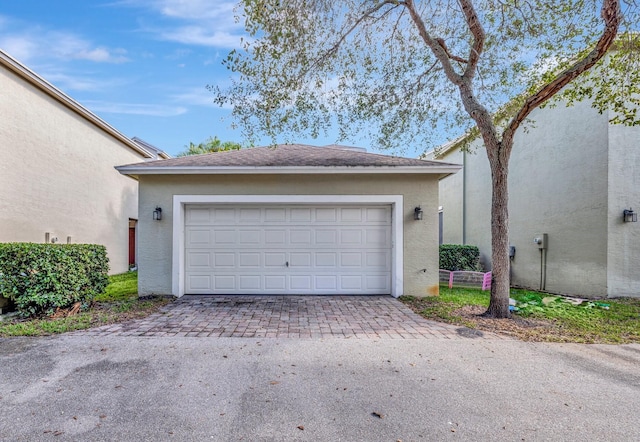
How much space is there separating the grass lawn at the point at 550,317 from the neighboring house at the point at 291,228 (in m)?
1.01

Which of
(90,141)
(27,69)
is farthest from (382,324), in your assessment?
(90,141)

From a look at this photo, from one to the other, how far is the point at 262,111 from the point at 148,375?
5510mm

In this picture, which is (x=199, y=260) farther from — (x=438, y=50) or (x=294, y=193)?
(x=438, y=50)

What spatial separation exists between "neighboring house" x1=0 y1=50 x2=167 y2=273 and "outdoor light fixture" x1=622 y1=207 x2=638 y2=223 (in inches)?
570

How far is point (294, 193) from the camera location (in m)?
7.61

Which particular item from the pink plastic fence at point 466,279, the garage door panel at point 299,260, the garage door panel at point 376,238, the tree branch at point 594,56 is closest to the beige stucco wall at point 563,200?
the pink plastic fence at point 466,279

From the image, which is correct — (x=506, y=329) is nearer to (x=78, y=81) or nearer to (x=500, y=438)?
(x=500, y=438)

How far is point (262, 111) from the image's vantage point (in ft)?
23.4

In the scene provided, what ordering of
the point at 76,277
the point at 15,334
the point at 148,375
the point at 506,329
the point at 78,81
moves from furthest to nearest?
the point at 78,81 < the point at 76,277 < the point at 506,329 < the point at 15,334 < the point at 148,375

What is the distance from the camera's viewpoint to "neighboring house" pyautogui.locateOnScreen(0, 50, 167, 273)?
8.07 meters

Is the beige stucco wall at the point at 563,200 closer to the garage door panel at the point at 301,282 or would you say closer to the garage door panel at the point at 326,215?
the garage door panel at the point at 326,215

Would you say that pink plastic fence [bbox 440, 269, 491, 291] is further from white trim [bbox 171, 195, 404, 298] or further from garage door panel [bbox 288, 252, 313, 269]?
garage door panel [bbox 288, 252, 313, 269]

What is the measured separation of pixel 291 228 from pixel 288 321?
275 cm

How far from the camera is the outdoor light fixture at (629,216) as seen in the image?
7.30 meters
